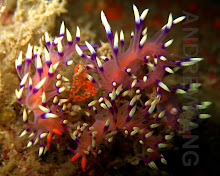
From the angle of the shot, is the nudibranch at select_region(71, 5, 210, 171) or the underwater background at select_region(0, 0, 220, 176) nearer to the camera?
the nudibranch at select_region(71, 5, 210, 171)

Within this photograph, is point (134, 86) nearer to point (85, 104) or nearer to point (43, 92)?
point (85, 104)

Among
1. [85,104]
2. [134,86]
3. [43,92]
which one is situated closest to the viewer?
[43,92]

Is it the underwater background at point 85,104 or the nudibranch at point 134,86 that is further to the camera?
the underwater background at point 85,104

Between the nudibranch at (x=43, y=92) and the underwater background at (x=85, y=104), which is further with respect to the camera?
Result: the underwater background at (x=85, y=104)

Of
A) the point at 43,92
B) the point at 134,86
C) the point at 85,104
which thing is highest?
the point at 43,92

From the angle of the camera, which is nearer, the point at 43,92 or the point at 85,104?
the point at 43,92

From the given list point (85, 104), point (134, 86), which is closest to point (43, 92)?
point (85, 104)
